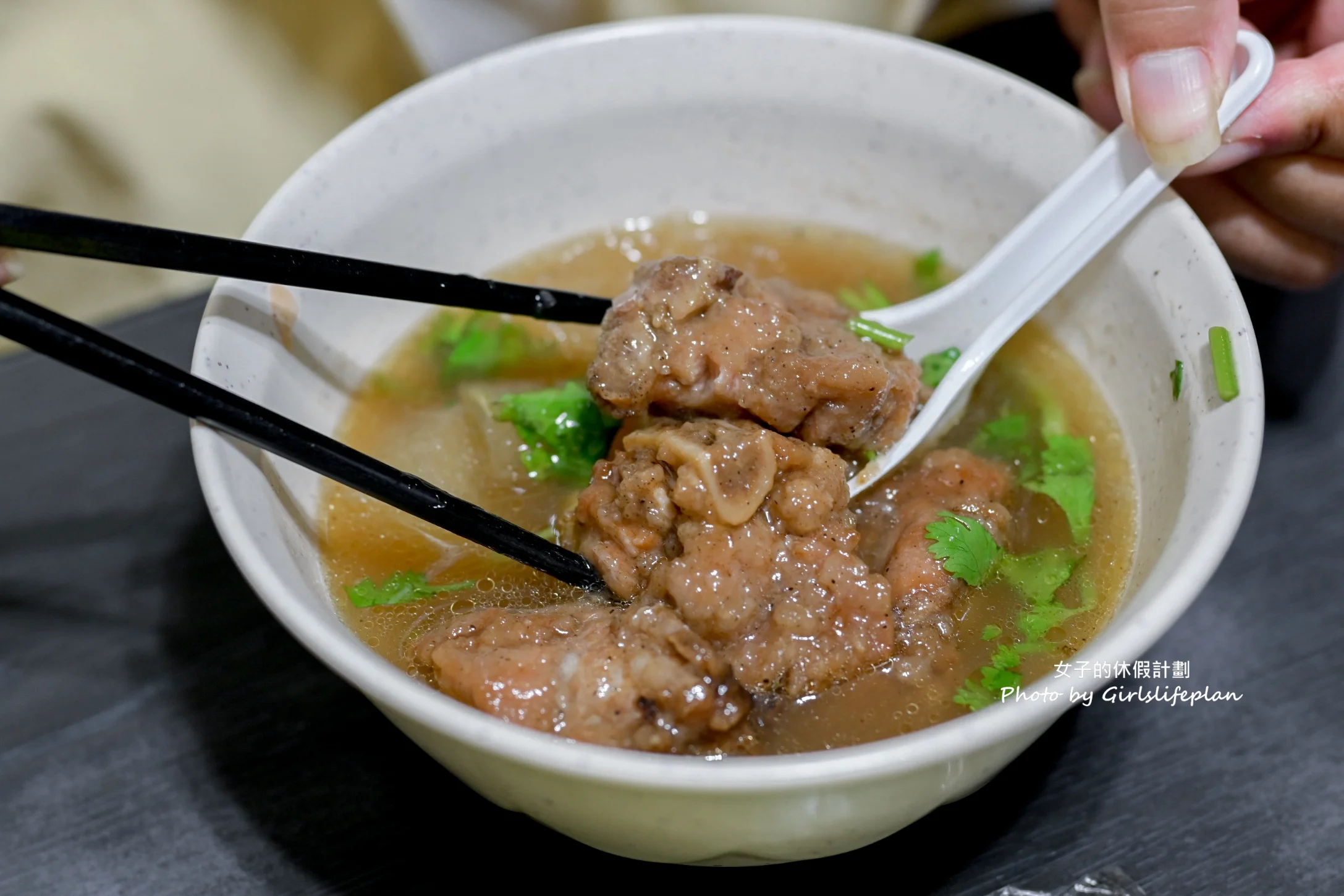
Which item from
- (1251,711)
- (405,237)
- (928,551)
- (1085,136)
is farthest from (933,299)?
(405,237)

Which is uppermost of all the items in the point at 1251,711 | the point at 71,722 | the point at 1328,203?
the point at 1328,203

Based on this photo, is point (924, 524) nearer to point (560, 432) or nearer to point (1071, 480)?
point (1071, 480)

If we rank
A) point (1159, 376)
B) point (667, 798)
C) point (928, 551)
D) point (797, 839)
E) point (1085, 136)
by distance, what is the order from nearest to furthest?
1. point (667, 798)
2. point (797, 839)
3. point (928, 551)
4. point (1159, 376)
5. point (1085, 136)

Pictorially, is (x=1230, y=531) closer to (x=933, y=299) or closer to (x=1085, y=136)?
(x=933, y=299)

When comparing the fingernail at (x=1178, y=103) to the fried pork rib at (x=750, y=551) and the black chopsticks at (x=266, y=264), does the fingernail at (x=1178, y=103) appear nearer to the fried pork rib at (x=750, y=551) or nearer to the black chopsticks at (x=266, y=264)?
the fried pork rib at (x=750, y=551)

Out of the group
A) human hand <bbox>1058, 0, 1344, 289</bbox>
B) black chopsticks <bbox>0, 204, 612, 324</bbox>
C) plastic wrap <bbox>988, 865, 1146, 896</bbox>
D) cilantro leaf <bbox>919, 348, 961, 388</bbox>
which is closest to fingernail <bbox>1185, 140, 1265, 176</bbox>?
human hand <bbox>1058, 0, 1344, 289</bbox>

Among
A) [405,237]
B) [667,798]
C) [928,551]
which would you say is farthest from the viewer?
[405,237]

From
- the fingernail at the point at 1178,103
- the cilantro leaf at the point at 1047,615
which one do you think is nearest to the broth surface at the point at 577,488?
the cilantro leaf at the point at 1047,615
